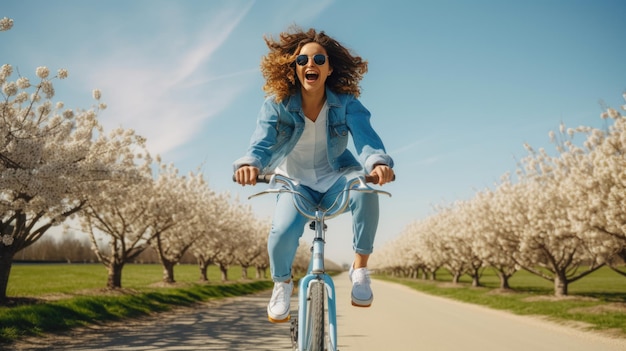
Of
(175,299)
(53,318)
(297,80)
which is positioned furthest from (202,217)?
(297,80)

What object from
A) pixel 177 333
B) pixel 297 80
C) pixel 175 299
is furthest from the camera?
pixel 175 299

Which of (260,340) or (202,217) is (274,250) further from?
(202,217)

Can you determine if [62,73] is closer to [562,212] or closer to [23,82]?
[23,82]

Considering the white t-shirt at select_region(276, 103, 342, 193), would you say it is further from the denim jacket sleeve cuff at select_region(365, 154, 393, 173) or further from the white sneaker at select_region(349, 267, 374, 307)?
the white sneaker at select_region(349, 267, 374, 307)

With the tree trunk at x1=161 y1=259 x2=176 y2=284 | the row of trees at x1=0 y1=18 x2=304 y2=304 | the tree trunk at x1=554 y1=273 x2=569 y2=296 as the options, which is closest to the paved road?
the row of trees at x1=0 y1=18 x2=304 y2=304

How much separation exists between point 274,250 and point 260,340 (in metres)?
6.03

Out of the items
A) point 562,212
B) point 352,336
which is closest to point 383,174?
point 352,336

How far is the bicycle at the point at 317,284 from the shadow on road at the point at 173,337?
505cm

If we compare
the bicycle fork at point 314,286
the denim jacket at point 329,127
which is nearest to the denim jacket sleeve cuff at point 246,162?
the denim jacket at point 329,127

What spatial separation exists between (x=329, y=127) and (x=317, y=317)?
1.49 m

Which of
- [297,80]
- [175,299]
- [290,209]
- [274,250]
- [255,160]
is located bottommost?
[175,299]

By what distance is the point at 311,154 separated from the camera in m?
3.63

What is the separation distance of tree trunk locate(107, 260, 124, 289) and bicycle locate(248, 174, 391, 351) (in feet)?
57.6

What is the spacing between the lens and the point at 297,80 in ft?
12.4
